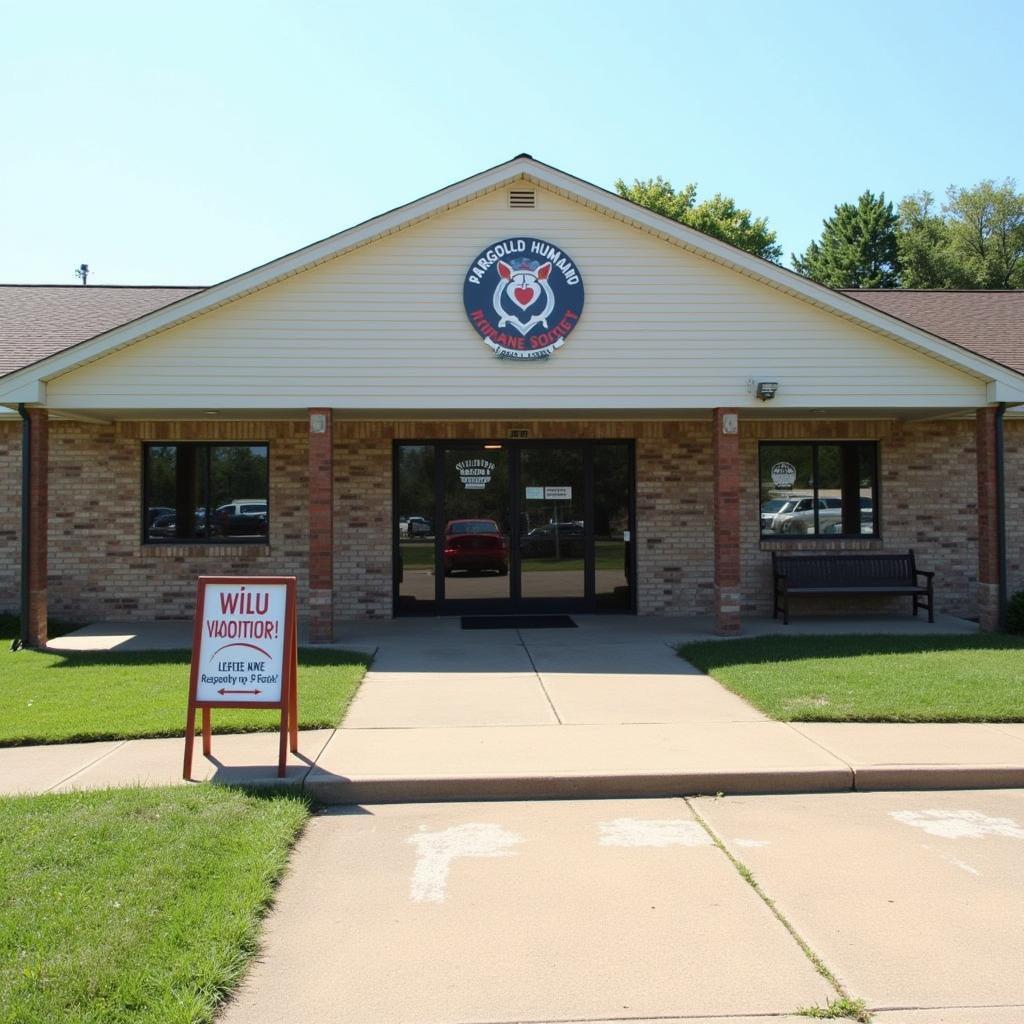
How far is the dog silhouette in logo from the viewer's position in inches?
464

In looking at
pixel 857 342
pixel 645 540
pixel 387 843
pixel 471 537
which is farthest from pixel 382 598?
pixel 387 843

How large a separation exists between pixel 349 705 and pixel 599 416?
6.50 m

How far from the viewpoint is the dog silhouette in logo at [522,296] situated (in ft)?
38.6

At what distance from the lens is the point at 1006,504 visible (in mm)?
14352

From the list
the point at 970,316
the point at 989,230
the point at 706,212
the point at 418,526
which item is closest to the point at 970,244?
the point at 989,230

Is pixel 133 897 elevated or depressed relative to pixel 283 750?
depressed

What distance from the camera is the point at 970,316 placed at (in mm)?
17188

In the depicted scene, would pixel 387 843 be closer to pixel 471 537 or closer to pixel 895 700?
pixel 895 700

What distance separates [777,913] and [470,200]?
31.0 ft

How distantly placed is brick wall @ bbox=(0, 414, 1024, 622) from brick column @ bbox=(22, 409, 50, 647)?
2.05 m

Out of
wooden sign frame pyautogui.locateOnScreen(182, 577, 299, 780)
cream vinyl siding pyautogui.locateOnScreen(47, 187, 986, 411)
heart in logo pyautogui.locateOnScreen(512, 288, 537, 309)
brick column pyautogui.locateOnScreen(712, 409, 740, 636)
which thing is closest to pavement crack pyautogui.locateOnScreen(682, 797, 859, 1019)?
wooden sign frame pyautogui.locateOnScreen(182, 577, 299, 780)

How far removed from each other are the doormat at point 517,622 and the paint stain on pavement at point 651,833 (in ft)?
24.2

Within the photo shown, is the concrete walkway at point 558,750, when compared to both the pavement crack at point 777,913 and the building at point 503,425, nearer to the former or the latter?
the pavement crack at point 777,913

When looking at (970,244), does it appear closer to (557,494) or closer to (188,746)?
(557,494)
